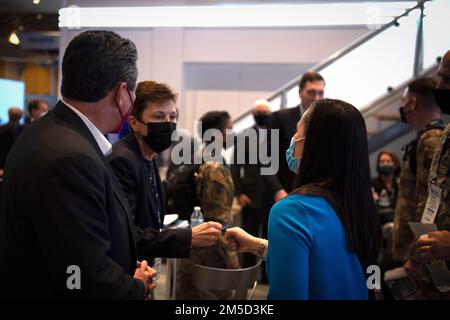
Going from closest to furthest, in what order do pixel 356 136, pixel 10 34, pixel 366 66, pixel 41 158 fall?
pixel 41 158 → pixel 356 136 → pixel 10 34 → pixel 366 66

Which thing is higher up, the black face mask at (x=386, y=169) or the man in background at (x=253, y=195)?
the black face mask at (x=386, y=169)

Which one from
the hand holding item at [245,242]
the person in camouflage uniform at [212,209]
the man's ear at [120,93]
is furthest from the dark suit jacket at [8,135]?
the hand holding item at [245,242]

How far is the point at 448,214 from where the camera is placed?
1.53m

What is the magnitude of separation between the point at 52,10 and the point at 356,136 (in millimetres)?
1258

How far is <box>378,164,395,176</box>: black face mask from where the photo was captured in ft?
11.8

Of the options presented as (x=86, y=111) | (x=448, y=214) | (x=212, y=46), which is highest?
(x=212, y=46)

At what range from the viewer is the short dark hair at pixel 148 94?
1.59 m

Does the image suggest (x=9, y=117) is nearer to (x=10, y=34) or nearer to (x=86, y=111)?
(x=10, y=34)

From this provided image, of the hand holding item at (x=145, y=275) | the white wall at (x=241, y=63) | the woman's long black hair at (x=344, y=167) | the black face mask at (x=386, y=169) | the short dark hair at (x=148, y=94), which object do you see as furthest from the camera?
the white wall at (x=241, y=63)

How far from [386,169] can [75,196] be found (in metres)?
3.32

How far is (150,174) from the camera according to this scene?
5.20 feet

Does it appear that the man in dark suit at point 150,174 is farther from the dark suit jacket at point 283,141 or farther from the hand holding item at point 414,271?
the hand holding item at point 414,271

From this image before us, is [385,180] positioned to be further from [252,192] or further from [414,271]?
[252,192]

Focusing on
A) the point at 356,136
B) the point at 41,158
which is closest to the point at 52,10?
the point at 41,158
